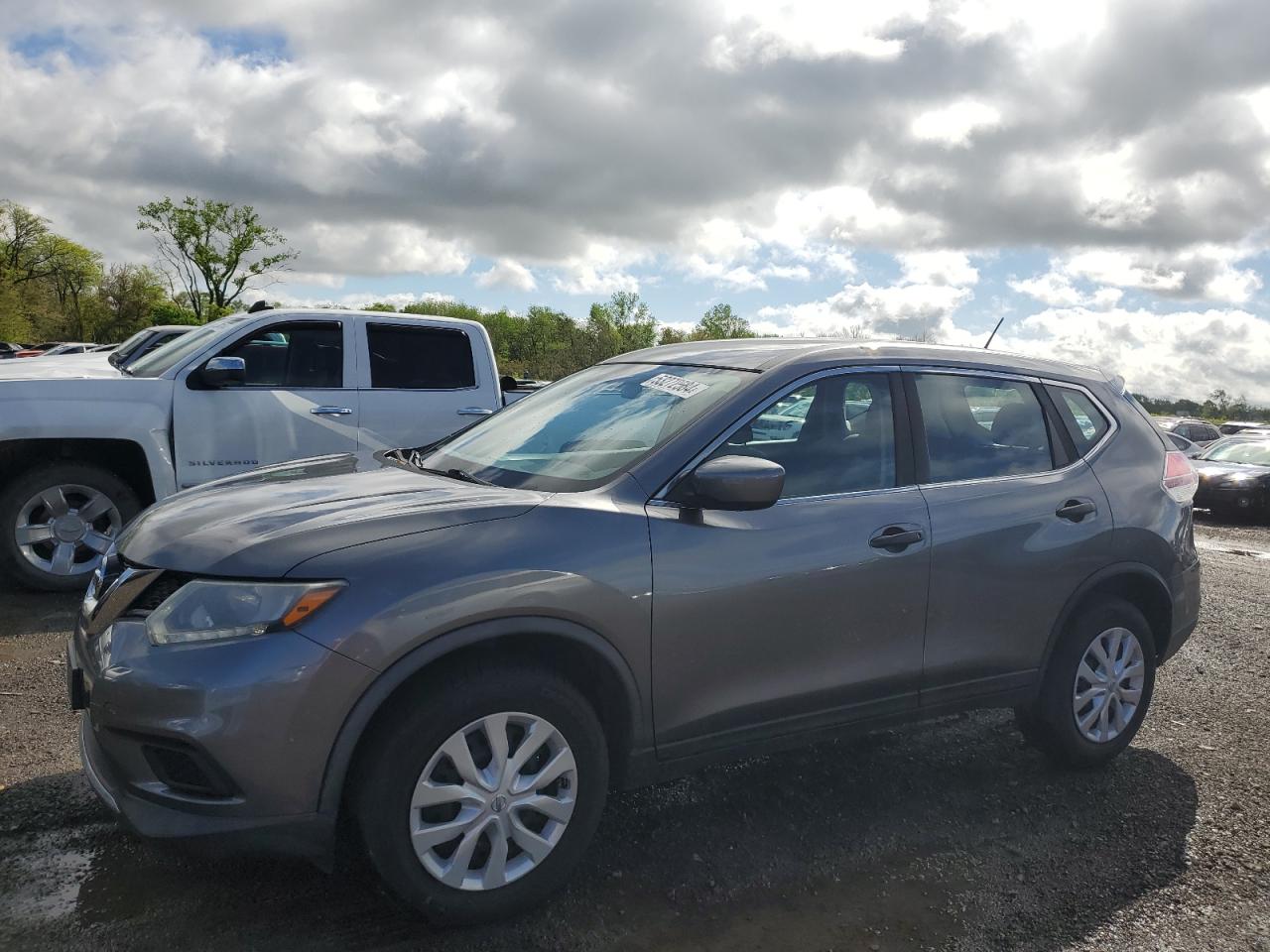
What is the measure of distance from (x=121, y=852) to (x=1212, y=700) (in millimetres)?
5085

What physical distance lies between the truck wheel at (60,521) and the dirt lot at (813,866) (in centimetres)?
199

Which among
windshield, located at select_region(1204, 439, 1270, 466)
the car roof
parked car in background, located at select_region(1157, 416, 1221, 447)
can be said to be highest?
the car roof

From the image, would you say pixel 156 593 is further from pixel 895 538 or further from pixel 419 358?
pixel 419 358

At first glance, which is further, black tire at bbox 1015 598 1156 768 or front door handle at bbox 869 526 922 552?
black tire at bbox 1015 598 1156 768

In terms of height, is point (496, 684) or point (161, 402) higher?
point (161, 402)

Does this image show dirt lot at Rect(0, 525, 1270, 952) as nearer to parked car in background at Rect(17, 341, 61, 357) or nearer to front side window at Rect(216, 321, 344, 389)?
front side window at Rect(216, 321, 344, 389)

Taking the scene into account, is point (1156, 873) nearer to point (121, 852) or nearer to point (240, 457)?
point (121, 852)

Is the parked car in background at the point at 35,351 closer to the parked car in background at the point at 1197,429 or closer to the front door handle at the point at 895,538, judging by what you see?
the front door handle at the point at 895,538

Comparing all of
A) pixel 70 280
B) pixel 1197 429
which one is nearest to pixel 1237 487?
pixel 1197 429

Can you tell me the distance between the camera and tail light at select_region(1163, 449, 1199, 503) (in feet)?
14.3

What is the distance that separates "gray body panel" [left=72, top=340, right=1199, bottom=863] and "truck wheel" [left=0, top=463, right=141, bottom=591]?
337cm

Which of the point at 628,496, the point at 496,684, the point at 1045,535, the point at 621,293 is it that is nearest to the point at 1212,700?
the point at 1045,535

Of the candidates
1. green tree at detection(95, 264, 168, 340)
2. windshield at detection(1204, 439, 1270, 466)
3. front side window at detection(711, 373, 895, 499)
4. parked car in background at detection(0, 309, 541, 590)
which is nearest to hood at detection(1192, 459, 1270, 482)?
windshield at detection(1204, 439, 1270, 466)

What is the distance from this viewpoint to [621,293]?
98562mm
